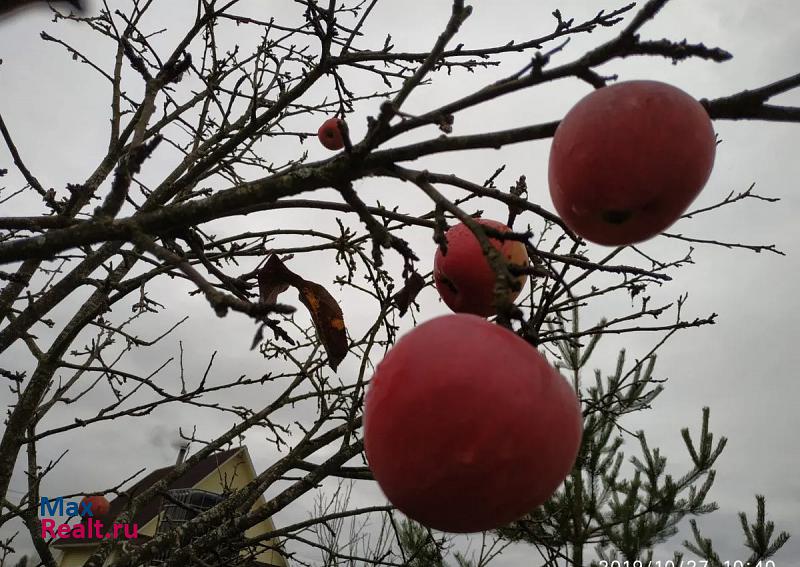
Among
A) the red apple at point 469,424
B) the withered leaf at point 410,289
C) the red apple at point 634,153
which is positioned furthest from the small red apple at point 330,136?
the red apple at point 469,424

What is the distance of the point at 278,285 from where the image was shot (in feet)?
5.86

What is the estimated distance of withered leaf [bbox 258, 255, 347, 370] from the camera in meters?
1.73

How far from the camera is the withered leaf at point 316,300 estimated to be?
5.67 ft

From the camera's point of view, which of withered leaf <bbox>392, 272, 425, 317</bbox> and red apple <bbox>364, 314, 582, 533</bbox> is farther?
withered leaf <bbox>392, 272, 425, 317</bbox>

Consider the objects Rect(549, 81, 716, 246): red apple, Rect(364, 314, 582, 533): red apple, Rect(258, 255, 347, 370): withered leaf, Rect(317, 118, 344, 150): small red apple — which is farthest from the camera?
Rect(317, 118, 344, 150): small red apple

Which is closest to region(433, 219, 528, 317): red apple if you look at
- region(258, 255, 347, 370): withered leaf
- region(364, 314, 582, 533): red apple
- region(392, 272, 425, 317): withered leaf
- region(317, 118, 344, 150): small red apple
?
region(392, 272, 425, 317): withered leaf

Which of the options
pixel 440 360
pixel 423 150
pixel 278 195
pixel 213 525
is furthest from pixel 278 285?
pixel 213 525

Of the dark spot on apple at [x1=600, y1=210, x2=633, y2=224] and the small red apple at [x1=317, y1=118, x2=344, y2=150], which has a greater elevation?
the small red apple at [x1=317, y1=118, x2=344, y2=150]

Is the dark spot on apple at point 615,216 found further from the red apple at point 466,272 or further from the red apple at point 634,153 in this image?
the red apple at point 466,272

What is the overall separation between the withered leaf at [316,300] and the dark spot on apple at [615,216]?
991mm

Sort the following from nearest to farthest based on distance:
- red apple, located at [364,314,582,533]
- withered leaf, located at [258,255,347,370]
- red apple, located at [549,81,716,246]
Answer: red apple, located at [364,314,582,533]
red apple, located at [549,81,716,246]
withered leaf, located at [258,255,347,370]

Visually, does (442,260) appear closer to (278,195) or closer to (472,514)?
(278,195)

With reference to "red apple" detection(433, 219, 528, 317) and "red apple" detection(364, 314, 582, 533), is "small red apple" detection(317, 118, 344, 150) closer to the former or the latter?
"red apple" detection(433, 219, 528, 317)

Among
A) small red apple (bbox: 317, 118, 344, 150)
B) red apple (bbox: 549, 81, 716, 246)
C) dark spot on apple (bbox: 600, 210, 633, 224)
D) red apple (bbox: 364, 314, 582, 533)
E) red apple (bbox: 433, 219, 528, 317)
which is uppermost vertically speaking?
small red apple (bbox: 317, 118, 344, 150)
